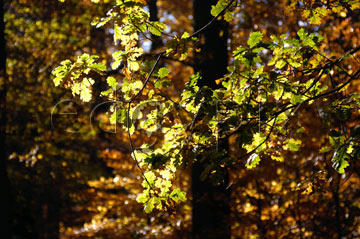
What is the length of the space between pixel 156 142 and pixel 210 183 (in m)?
1.90

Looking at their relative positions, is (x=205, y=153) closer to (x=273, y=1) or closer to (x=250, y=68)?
(x=250, y=68)

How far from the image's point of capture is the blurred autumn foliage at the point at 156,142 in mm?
5575

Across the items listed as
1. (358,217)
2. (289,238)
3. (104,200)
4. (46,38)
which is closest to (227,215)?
(289,238)

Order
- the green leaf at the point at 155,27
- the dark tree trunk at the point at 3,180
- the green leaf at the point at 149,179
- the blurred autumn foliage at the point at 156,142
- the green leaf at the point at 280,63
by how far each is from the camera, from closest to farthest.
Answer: the green leaf at the point at 155,27 < the green leaf at the point at 149,179 < the green leaf at the point at 280,63 < the blurred autumn foliage at the point at 156,142 < the dark tree trunk at the point at 3,180

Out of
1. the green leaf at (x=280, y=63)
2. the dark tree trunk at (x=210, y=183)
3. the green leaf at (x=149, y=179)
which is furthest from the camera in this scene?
the dark tree trunk at (x=210, y=183)

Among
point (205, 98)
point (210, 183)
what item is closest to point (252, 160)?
point (205, 98)

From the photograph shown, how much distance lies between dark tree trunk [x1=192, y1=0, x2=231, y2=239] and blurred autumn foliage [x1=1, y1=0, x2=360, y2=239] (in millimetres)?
135

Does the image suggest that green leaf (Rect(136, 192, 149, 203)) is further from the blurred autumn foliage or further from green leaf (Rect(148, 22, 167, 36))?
green leaf (Rect(148, 22, 167, 36))

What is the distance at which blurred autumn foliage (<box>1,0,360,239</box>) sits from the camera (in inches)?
220

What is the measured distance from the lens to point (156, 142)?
7.71m

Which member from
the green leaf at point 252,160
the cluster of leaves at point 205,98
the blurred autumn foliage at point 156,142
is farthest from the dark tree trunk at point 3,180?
the green leaf at point 252,160

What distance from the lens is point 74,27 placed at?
1062cm

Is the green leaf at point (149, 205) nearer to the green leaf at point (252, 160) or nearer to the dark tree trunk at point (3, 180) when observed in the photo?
the green leaf at point (252, 160)

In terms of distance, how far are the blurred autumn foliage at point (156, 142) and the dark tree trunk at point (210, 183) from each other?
135mm
